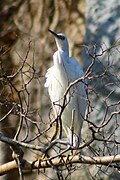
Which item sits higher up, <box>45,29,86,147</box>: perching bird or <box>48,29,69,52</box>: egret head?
<box>48,29,69,52</box>: egret head

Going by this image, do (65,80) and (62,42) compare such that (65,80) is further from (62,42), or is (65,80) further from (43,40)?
(43,40)

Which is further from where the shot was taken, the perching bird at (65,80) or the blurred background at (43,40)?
the blurred background at (43,40)

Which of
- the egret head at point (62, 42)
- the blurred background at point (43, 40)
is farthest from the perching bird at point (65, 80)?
the blurred background at point (43, 40)

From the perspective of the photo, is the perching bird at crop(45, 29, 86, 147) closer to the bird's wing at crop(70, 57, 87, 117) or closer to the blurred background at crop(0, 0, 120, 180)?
the bird's wing at crop(70, 57, 87, 117)

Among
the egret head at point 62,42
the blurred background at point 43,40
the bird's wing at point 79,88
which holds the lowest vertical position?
the bird's wing at point 79,88

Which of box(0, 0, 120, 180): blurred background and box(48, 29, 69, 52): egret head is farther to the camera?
box(0, 0, 120, 180): blurred background

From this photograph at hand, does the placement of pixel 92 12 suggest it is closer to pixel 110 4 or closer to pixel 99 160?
pixel 110 4

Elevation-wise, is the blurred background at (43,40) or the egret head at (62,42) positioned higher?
the blurred background at (43,40)

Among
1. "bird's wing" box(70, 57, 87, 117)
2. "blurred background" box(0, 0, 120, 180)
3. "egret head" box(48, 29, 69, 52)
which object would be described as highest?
"blurred background" box(0, 0, 120, 180)

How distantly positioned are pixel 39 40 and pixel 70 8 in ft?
1.14

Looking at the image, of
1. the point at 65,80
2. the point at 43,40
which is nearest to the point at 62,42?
the point at 65,80

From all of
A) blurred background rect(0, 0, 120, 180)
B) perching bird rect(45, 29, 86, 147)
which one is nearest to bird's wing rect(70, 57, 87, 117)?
perching bird rect(45, 29, 86, 147)

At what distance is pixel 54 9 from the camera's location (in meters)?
4.70

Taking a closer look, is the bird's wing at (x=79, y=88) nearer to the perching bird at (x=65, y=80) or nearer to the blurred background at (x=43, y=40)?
the perching bird at (x=65, y=80)
